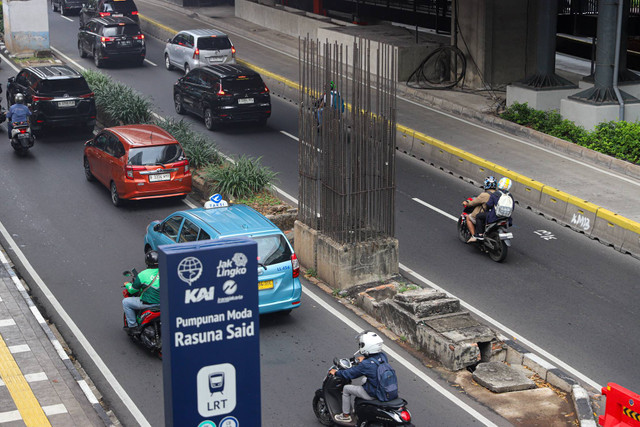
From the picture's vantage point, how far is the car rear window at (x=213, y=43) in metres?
33.2

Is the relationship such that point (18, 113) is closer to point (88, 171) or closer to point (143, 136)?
point (88, 171)

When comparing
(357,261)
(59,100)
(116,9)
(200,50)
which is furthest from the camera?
(116,9)

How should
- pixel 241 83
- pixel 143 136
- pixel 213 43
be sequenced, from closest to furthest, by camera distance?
pixel 143 136 → pixel 241 83 → pixel 213 43

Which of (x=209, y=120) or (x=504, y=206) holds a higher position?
(x=209, y=120)

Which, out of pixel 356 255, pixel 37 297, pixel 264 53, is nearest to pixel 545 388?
pixel 356 255

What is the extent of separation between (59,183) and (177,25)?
22.0 metres

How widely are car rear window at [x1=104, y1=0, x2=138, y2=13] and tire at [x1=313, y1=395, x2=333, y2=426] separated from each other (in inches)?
1360

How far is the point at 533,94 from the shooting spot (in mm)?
26938

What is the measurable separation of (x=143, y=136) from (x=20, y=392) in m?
9.40

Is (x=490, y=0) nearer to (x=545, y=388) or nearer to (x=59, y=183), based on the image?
(x=59, y=183)

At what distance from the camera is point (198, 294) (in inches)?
300

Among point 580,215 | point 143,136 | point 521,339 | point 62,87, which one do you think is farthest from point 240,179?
point 62,87

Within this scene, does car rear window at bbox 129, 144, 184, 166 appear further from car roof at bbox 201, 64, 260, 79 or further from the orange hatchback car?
car roof at bbox 201, 64, 260, 79

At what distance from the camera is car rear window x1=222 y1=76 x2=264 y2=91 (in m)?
26.7
